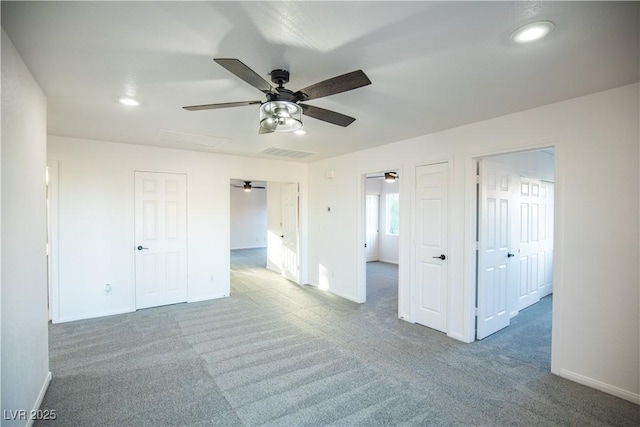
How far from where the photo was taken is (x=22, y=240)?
6.37ft

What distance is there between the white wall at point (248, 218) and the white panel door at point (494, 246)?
8.79m

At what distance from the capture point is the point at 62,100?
2682 millimetres

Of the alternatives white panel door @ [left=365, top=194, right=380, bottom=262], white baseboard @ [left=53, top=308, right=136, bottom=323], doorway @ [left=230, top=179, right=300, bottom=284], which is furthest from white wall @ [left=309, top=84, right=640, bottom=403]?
white panel door @ [left=365, top=194, right=380, bottom=262]

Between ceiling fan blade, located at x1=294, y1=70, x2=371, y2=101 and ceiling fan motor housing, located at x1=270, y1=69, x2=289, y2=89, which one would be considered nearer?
ceiling fan blade, located at x1=294, y1=70, x2=371, y2=101

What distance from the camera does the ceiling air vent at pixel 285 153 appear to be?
479 centimetres

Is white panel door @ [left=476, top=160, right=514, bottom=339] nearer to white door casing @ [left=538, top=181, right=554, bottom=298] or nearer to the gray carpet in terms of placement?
the gray carpet

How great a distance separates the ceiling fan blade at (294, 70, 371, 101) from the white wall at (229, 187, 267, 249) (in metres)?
9.30

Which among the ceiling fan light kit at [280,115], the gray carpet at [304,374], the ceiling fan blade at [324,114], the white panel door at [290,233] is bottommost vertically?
the gray carpet at [304,374]

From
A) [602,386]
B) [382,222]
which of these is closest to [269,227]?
[382,222]

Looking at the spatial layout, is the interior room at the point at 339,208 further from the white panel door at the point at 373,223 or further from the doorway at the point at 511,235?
the white panel door at the point at 373,223

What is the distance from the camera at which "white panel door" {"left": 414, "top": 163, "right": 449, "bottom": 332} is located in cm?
368

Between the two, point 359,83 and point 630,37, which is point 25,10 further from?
point 630,37

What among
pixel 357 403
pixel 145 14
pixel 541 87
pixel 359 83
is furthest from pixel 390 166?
pixel 145 14

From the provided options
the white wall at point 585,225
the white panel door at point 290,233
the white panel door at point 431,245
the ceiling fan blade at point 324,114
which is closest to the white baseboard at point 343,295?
the white panel door at point 290,233
